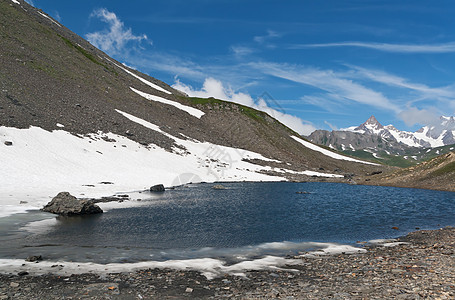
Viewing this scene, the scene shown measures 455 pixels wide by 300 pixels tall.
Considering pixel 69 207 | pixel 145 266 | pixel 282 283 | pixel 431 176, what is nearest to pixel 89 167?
pixel 69 207

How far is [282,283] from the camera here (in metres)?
13.7

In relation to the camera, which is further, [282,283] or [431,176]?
[431,176]

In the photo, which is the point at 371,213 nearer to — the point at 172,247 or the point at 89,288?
the point at 172,247

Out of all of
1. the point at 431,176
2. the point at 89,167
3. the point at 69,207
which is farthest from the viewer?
the point at 431,176

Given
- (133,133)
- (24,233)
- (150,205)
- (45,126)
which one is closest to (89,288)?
(24,233)

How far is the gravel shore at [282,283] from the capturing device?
38.8ft

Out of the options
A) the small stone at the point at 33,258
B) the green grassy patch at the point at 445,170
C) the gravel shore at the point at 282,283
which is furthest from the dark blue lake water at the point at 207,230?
the green grassy patch at the point at 445,170

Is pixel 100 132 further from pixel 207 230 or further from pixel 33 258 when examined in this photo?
pixel 33 258

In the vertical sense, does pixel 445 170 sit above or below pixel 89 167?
below

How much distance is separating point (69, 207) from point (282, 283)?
25751 millimetres

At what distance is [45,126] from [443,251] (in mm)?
68702

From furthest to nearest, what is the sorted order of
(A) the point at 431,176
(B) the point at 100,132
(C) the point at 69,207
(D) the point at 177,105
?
(D) the point at 177,105 → (B) the point at 100,132 → (A) the point at 431,176 → (C) the point at 69,207

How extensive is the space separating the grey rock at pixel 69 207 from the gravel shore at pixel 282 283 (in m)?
17.4

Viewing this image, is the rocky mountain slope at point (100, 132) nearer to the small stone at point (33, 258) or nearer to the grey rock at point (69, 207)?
the grey rock at point (69, 207)
